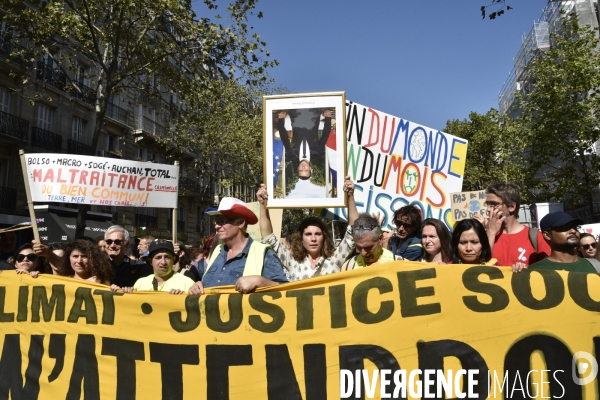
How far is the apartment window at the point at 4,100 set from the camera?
20844 mm

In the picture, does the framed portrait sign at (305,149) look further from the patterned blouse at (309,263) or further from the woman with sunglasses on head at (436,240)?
the woman with sunglasses on head at (436,240)

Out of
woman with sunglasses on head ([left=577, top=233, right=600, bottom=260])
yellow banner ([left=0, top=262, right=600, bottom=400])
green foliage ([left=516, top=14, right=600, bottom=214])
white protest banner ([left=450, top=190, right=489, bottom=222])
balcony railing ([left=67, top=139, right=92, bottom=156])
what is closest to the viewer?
yellow banner ([left=0, top=262, right=600, bottom=400])

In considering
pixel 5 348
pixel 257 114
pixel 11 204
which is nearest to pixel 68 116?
pixel 11 204

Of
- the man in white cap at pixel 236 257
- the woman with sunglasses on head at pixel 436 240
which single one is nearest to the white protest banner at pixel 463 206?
the woman with sunglasses on head at pixel 436 240

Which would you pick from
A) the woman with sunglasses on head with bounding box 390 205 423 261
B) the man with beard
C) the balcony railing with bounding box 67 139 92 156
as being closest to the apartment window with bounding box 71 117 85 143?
the balcony railing with bounding box 67 139 92 156

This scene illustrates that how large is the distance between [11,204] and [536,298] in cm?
2142

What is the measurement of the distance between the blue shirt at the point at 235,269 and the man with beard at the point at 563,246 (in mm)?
1693

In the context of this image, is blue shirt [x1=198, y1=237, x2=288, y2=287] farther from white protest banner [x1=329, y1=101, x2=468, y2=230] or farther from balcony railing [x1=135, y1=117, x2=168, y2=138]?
balcony railing [x1=135, y1=117, x2=168, y2=138]

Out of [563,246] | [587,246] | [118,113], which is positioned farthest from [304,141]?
[118,113]

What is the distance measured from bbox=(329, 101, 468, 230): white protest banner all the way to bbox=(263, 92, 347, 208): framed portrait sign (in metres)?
1.66

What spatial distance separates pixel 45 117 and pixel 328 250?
2254 cm

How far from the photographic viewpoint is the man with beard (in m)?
3.41

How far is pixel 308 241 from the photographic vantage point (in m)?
4.15

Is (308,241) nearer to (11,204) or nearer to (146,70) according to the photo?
(146,70)
